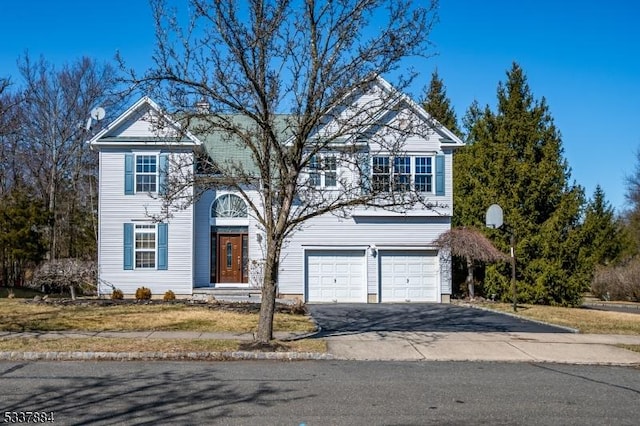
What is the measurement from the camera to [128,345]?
12.5m

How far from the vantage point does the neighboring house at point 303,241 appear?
80.9 feet

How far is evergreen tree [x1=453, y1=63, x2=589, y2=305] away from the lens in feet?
84.6

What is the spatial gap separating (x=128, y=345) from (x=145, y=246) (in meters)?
12.8

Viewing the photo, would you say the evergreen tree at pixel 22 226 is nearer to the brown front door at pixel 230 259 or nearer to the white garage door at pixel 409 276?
the brown front door at pixel 230 259

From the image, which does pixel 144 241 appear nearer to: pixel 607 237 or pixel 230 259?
pixel 230 259

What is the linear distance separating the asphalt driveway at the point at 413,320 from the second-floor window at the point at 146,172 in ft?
26.0

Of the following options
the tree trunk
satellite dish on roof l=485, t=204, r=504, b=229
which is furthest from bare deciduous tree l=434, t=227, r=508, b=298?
the tree trunk

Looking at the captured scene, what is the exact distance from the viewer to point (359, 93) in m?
13.3

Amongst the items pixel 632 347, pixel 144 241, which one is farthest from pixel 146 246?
pixel 632 347

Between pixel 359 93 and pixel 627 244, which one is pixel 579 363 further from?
pixel 627 244

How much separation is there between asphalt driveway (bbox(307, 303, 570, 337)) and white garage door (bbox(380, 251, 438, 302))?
149 centimetres

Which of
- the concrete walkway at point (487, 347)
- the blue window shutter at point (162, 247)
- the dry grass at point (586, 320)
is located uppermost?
the blue window shutter at point (162, 247)

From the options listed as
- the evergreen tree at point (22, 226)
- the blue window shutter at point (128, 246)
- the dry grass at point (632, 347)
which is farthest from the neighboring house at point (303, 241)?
the dry grass at point (632, 347)

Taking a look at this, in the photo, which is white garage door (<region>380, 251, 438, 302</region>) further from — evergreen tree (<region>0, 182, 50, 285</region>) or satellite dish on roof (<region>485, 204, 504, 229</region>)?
evergreen tree (<region>0, 182, 50, 285</region>)
